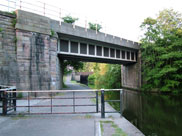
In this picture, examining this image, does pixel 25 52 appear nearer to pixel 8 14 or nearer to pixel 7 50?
pixel 7 50

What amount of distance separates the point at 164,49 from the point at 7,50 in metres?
18.7

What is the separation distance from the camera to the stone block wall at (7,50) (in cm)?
1095

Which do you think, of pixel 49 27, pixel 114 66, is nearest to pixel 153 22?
pixel 114 66

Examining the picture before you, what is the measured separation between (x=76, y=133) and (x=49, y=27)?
1085 centimetres

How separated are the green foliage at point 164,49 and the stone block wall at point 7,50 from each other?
1733 cm

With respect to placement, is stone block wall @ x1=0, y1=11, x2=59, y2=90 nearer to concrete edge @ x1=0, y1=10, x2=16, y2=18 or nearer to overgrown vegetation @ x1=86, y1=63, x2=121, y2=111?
concrete edge @ x1=0, y1=10, x2=16, y2=18

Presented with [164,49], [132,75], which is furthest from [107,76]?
[164,49]

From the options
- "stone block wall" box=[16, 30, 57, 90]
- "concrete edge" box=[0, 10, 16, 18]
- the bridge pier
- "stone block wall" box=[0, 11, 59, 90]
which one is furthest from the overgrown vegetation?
"concrete edge" box=[0, 10, 16, 18]

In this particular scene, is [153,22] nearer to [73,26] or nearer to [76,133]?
[73,26]

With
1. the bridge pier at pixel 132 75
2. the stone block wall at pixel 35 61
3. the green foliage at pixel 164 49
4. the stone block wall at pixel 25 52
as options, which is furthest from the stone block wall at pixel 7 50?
the bridge pier at pixel 132 75

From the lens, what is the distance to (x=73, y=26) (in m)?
15.2

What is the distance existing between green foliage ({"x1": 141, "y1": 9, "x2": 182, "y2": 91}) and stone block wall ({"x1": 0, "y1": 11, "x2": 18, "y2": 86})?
17.3 metres

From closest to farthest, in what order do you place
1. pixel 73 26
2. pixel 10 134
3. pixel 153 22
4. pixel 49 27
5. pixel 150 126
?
pixel 10 134 < pixel 150 126 < pixel 49 27 < pixel 73 26 < pixel 153 22

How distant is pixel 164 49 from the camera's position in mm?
20797
